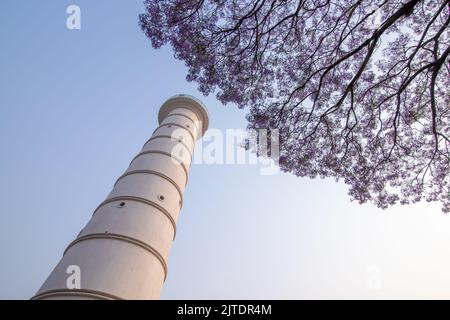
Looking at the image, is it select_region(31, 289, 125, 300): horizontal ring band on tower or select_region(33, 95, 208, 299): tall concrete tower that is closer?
select_region(31, 289, 125, 300): horizontal ring band on tower

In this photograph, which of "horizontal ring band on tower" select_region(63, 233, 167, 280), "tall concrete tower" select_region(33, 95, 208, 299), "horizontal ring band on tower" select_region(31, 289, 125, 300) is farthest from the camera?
"horizontal ring band on tower" select_region(63, 233, 167, 280)

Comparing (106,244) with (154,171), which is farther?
(154,171)

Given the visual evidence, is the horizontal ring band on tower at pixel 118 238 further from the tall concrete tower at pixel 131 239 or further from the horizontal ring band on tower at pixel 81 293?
the horizontal ring band on tower at pixel 81 293

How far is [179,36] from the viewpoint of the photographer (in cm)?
758

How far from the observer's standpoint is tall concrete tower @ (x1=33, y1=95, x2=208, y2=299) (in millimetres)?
6969

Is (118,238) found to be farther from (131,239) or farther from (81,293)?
(81,293)

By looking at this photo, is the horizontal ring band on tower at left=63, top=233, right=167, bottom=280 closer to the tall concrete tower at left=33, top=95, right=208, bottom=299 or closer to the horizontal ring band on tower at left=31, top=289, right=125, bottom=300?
the tall concrete tower at left=33, top=95, right=208, bottom=299

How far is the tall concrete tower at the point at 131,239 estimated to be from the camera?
697cm

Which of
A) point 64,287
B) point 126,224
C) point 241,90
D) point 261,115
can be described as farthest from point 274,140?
point 64,287

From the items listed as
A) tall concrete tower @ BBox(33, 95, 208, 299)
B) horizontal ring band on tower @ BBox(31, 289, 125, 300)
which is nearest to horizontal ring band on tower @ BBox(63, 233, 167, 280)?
tall concrete tower @ BBox(33, 95, 208, 299)

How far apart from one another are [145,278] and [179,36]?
6.15 metres

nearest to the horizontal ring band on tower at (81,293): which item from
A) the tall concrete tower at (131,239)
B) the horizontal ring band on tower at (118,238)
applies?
the tall concrete tower at (131,239)
